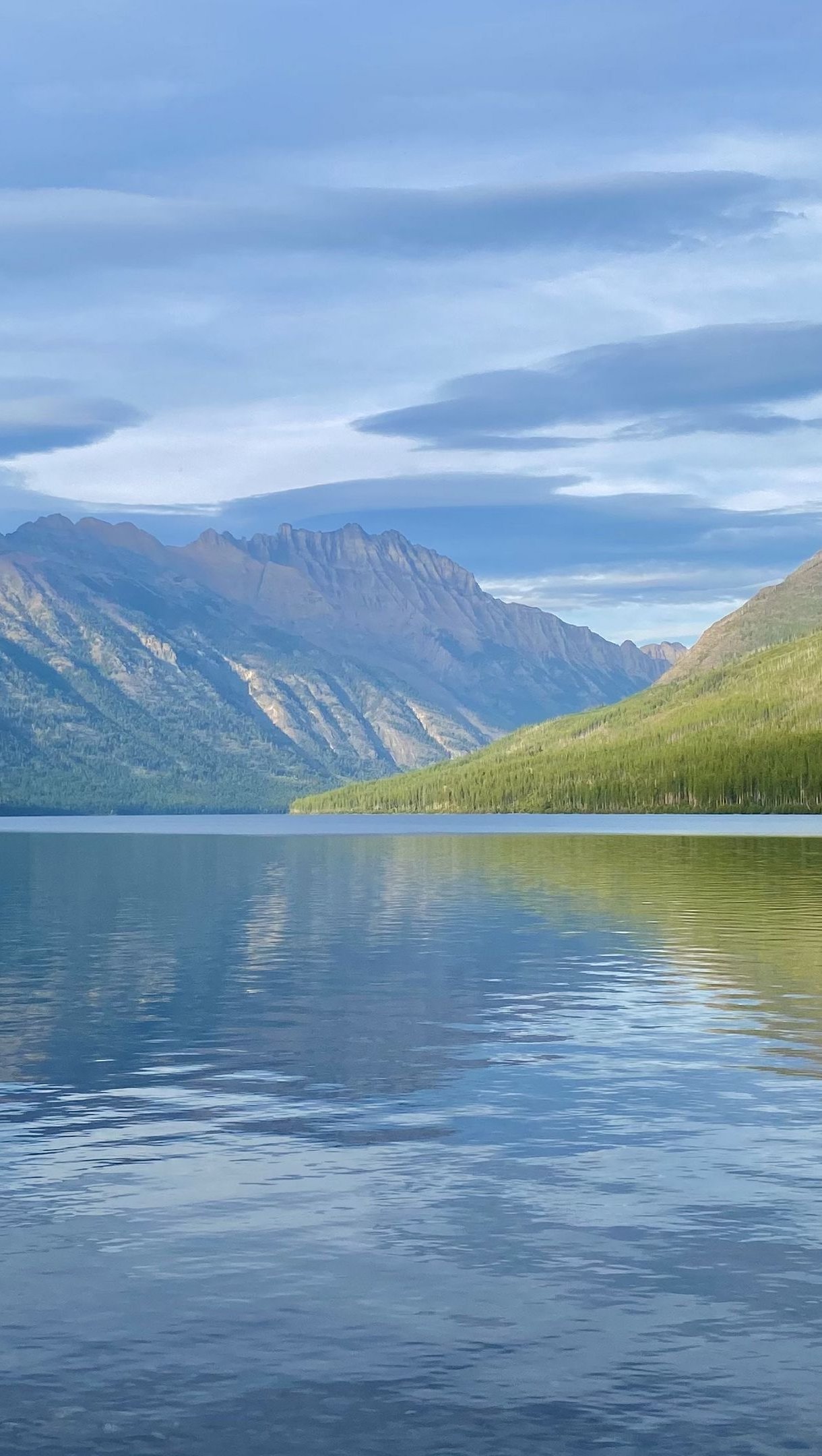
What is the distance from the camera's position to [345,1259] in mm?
26984

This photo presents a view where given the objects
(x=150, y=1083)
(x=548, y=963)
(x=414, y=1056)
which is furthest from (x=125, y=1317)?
(x=548, y=963)

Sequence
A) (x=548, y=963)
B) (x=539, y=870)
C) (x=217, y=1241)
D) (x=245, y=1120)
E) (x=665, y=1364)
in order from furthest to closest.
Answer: (x=539, y=870), (x=548, y=963), (x=245, y=1120), (x=217, y=1241), (x=665, y=1364)

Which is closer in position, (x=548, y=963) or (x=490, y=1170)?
(x=490, y=1170)

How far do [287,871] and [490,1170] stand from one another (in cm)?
14209

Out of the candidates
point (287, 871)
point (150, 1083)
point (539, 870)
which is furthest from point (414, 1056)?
point (287, 871)

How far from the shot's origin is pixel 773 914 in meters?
96.6

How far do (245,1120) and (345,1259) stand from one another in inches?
480

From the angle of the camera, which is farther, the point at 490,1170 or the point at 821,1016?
the point at 821,1016

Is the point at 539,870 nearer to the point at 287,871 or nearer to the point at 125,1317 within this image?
the point at 287,871

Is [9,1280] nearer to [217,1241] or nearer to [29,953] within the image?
[217,1241]

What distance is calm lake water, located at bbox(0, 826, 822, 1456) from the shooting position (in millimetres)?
20719

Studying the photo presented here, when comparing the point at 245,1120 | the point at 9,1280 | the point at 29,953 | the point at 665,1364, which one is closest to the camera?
the point at 665,1364

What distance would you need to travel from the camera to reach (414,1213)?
98.3 feet

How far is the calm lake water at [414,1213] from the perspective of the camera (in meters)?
20.7
